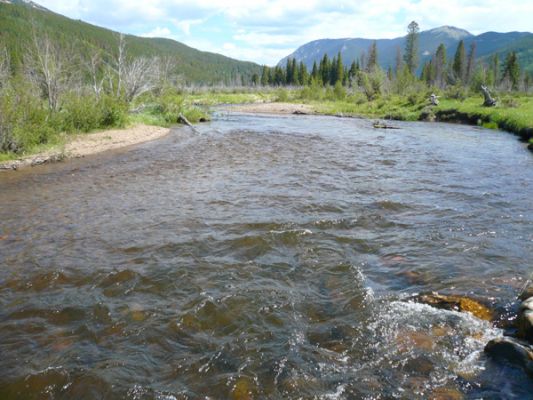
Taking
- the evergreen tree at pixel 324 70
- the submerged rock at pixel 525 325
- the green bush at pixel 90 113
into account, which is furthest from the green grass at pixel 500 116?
the evergreen tree at pixel 324 70

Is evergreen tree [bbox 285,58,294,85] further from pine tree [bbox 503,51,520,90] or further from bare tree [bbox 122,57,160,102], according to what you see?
bare tree [bbox 122,57,160,102]

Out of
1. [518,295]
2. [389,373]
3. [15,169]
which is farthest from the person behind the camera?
[15,169]

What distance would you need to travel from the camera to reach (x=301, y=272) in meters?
8.31

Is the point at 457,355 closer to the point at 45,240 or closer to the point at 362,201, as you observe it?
the point at 362,201

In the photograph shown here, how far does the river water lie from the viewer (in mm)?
5336

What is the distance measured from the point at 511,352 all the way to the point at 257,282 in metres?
4.13

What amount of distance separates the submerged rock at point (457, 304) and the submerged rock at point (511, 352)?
1004 mm

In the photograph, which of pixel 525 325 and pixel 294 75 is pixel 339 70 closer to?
pixel 294 75

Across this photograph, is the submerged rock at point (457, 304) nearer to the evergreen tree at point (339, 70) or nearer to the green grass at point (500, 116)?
the green grass at point (500, 116)

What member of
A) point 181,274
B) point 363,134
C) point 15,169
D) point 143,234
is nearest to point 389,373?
point 181,274

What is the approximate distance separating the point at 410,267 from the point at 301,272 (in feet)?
7.16

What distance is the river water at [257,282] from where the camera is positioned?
5.34 meters

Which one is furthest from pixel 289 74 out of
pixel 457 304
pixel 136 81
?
pixel 457 304

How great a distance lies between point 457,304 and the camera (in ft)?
22.6
